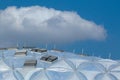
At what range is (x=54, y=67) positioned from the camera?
76.1m

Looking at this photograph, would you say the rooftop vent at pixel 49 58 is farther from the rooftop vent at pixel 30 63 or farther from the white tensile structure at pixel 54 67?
the rooftop vent at pixel 30 63

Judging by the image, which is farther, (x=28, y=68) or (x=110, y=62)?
(x=110, y=62)

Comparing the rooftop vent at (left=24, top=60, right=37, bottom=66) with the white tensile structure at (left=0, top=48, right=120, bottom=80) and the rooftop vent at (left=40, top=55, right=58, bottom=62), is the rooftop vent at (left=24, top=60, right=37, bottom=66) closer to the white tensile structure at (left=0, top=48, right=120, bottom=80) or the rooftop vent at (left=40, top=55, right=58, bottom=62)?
the white tensile structure at (left=0, top=48, right=120, bottom=80)

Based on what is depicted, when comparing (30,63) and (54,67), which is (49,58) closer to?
(54,67)

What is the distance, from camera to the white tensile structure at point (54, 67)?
7312 centimetres

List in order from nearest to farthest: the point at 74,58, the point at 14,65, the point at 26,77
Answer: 1. the point at 26,77
2. the point at 14,65
3. the point at 74,58

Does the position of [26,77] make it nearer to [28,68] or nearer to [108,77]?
[28,68]

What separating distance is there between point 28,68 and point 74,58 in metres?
11.6

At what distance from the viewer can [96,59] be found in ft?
277

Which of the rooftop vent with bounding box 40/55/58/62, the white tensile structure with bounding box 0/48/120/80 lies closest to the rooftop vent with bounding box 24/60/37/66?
the white tensile structure with bounding box 0/48/120/80

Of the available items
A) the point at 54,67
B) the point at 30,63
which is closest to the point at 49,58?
the point at 54,67

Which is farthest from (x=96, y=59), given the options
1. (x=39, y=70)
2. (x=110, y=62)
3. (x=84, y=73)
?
(x=39, y=70)

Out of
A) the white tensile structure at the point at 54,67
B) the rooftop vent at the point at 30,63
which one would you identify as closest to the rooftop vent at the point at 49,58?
the white tensile structure at the point at 54,67

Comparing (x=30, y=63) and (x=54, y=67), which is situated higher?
(x=30, y=63)
